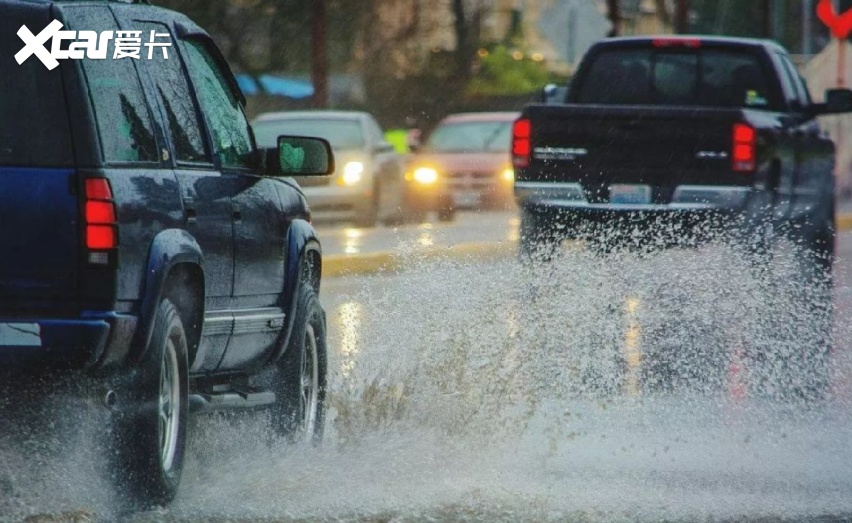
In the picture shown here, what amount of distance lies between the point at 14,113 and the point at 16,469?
42.7 inches

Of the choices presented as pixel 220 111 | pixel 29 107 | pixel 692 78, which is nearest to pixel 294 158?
pixel 220 111

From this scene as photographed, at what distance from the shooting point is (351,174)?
2536 cm

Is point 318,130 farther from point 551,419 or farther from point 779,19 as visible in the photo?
point 779,19

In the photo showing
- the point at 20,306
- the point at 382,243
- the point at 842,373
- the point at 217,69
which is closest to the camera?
the point at 20,306

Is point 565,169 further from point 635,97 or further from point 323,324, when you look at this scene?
point 323,324

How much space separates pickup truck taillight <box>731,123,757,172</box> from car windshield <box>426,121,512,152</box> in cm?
1508

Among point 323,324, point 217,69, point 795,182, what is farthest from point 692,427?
point 795,182

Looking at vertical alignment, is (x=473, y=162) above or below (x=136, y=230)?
below

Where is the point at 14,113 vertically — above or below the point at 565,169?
above

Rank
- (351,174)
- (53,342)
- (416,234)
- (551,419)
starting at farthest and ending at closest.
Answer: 1. (351,174)
2. (416,234)
3. (551,419)
4. (53,342)

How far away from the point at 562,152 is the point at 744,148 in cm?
125

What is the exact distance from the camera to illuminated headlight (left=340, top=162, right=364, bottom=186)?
25.4m

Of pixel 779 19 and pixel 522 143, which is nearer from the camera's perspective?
pixel 522 143

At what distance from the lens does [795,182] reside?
15062mm
